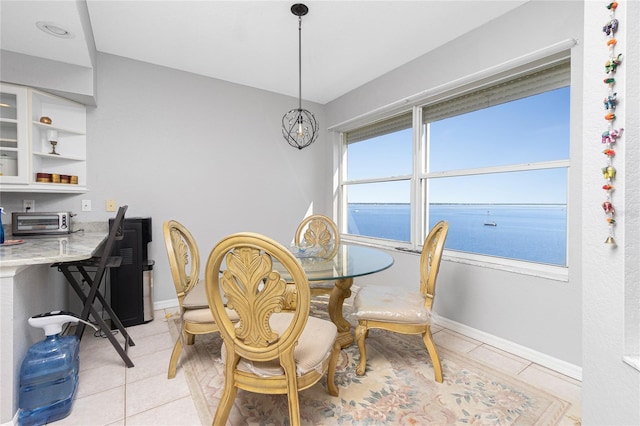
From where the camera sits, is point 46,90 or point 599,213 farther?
point 46,90

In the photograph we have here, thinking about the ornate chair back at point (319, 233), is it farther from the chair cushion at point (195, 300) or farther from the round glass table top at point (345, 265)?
the chair cushion at point (195, 300)

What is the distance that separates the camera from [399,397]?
5.15ft

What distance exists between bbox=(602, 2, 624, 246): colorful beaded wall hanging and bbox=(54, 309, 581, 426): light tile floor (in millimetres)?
1360

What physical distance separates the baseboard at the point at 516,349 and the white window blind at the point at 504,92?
190 centimetres

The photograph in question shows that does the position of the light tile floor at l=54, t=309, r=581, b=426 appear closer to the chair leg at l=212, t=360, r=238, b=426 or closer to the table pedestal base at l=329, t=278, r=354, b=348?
the chair leg at l=212, t=360, r=238, b=426

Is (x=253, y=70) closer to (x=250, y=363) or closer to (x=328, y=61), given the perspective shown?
(x=328, y=61)

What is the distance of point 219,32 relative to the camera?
238 centimetres

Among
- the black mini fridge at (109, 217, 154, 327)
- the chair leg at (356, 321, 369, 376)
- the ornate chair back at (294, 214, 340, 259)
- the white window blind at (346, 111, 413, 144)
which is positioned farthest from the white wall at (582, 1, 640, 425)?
the black mini fridge at (109, 217, 154, 327)

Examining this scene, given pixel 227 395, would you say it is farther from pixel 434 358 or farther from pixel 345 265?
pixel 434 358

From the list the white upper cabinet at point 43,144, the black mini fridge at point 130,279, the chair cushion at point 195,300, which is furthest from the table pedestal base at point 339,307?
the white upper cabinet at point 43,144

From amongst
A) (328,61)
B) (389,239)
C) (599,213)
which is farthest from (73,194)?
(599,213)

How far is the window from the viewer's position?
6.68 feet

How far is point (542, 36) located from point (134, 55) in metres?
3.47

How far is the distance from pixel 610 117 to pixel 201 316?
1939 mm
